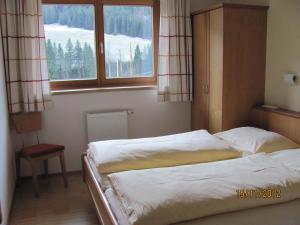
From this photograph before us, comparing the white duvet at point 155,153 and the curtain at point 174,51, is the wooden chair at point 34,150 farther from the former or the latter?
the curtain at point 174,51

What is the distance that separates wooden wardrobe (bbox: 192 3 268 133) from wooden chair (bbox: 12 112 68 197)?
5.73 ft

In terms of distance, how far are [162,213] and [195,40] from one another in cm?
275

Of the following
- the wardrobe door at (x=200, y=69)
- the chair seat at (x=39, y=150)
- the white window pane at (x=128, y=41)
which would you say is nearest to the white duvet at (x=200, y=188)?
the chair seat at (x=39, y=150)

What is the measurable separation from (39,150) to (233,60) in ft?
7.34

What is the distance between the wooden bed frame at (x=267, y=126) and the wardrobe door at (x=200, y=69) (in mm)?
610

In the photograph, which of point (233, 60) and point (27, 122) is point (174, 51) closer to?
point (233, 60)

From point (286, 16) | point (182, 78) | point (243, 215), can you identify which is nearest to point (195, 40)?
point (182, 78)

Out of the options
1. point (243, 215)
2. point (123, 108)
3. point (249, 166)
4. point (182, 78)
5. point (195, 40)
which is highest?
point (195, 40)

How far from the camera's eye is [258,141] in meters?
3.04

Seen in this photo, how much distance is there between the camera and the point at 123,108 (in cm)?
421

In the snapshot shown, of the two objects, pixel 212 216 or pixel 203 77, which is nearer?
pixel 212 216

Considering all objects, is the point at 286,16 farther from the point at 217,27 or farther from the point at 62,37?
the point at 62,37

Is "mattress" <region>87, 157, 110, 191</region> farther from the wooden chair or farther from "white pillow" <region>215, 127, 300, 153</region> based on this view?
"white pillow" <region>215, 127, 300, 153</region>

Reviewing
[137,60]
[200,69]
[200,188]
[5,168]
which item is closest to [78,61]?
[137,60]
